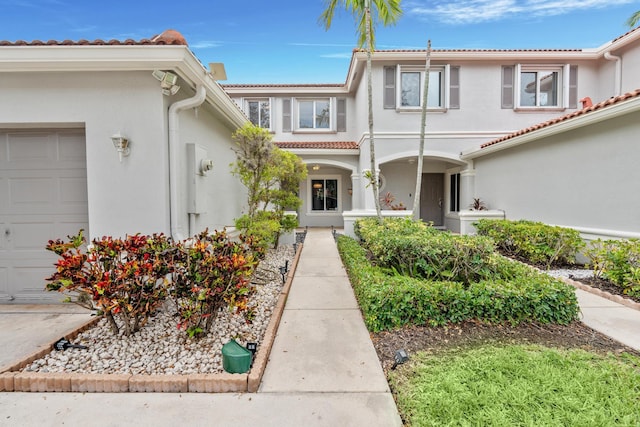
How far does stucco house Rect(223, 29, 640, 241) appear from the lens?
23.3ft

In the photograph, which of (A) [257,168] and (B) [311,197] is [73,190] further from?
(B) [311,197]

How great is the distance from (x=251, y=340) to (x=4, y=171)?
16.1 feet

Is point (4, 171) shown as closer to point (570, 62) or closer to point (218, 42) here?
point (218, 42)

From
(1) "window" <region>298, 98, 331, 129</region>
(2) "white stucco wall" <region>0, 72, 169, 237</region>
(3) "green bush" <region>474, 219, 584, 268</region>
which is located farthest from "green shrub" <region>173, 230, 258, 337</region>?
(1) "window" <region>298, 98, 331, 129</region>

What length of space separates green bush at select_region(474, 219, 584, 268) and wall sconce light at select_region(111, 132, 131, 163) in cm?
856

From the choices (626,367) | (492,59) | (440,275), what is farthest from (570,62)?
(626,367)

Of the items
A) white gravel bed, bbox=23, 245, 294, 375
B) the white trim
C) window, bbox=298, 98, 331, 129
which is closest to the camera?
white gravel bed, bbox=23, 245, 294, 375

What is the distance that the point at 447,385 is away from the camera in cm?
277

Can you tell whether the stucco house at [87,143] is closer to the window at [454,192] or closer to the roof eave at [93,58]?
the roof eave at [93,58]

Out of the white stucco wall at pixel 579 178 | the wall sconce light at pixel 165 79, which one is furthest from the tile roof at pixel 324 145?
the wall sconce light at pixel 165 79

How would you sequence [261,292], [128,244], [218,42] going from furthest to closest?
[218,42], [261,292], [128,244]

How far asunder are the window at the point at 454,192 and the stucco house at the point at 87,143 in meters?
12.0

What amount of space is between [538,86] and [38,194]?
1613 centimetres

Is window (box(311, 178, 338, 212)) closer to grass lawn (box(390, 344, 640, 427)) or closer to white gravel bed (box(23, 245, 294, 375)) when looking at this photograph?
white gravel bed (box(23, 245, 294, 375))
